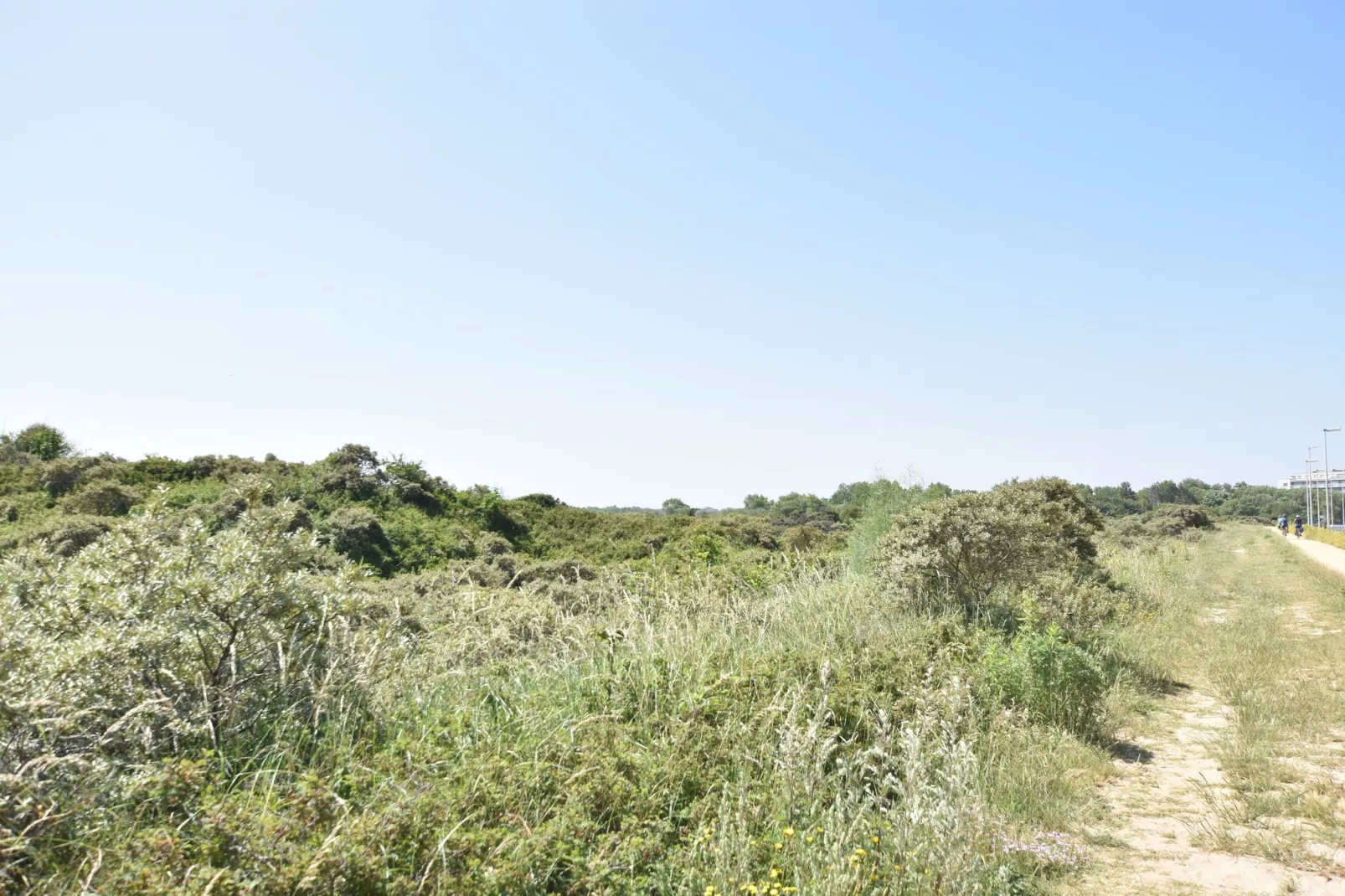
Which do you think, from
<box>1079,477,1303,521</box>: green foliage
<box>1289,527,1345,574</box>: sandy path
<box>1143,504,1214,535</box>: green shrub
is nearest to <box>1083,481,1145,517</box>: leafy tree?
<box>1079,477,1303,521</box>: green foliage

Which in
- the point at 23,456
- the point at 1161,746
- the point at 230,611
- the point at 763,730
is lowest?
the point at 1161,746

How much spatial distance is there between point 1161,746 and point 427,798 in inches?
225

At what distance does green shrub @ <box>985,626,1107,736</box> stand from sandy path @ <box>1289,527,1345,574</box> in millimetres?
19221

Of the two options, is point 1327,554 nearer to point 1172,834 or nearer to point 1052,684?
point 1052,684

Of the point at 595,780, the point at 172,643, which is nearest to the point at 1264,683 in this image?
the point at 595,780

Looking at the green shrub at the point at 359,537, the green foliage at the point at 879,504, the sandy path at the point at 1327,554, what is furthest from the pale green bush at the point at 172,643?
the sandy path at the point at 1327,554

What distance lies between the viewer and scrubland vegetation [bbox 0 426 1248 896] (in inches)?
112

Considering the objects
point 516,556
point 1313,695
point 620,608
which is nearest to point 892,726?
point 620,608

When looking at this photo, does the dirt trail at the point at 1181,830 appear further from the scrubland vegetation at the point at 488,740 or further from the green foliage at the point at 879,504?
the green foliage at the point at 879,504

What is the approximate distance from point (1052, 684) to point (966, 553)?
3231mm

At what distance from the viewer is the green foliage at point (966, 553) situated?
9.34 meters

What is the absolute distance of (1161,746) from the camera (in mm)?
6145

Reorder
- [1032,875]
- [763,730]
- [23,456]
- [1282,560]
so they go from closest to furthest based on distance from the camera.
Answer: [1032,875]
[763,730]
[23,456]
[1282,560]

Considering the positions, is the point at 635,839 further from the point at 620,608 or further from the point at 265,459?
the point at 265,459
